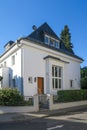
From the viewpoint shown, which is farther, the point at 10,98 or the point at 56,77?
the point at 56,77

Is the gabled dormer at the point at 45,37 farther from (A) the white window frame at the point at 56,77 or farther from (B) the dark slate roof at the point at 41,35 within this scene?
(A) the white window frame at the point at 56,77

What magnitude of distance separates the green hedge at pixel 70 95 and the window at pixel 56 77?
2.86 meters

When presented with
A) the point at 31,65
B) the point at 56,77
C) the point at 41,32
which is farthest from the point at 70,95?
the point at 41,32

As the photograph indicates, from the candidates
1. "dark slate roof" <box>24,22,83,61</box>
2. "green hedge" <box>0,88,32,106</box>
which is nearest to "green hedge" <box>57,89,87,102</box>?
"green hedge" <box>0,88,32,106</box>

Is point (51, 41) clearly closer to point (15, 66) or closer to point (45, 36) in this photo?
point (45, 36)

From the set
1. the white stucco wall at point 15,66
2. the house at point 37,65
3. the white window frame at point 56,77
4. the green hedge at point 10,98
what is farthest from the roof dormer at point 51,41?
the green hedge at point 10,98

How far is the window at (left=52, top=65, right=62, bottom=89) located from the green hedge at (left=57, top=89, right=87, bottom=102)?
2864mm

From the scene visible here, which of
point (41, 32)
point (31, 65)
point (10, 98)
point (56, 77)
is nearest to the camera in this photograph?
point (10, 98)

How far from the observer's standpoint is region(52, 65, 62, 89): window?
26414 mm

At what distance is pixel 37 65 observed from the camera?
24625 mm

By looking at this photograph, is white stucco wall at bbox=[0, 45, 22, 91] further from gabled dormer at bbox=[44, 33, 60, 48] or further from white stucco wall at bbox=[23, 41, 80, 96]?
gabled dormer at bbox=[44, 33, 60, 48]

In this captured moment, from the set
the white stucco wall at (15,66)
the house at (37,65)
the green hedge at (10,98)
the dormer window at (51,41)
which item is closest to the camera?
the green hedge at (10,98)

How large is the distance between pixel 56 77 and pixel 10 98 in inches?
384

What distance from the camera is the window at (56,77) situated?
86.7 ft
